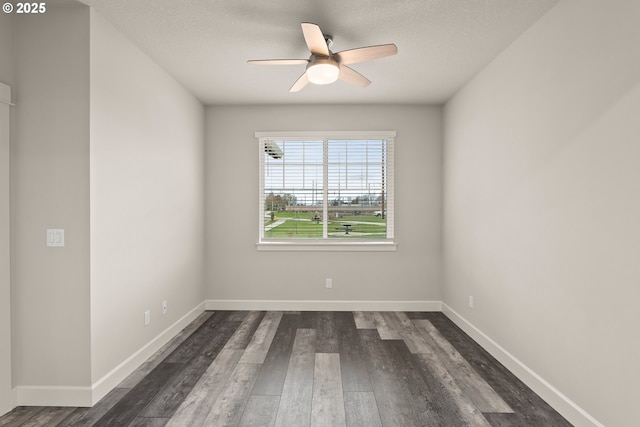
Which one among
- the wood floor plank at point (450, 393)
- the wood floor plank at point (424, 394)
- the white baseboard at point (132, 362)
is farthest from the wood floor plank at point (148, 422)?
the wood floor plank at point (450, 393)

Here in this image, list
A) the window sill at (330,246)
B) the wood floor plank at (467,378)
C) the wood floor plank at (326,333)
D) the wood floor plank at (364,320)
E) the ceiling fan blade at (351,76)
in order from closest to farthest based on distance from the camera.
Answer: the wood floor plank at (467,378), the ceiling fan blade at (351,76), the wood floor plank at (326,333), the wood floor plank at (364,320), the window sill at (330,246)

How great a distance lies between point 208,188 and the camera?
4.60 meters

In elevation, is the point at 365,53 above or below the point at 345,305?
above

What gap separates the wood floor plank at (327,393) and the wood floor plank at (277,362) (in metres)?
0.27

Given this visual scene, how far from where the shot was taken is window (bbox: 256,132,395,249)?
4598 millimetres

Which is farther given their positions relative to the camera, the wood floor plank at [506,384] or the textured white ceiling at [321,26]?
the textured white ceiling at [321,26]

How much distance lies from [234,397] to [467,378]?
1764 mm

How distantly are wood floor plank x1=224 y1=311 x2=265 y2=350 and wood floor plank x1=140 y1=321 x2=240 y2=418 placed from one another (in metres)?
0.07

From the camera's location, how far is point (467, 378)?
2.71 metres

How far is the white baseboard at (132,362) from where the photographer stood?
2415 millimetres

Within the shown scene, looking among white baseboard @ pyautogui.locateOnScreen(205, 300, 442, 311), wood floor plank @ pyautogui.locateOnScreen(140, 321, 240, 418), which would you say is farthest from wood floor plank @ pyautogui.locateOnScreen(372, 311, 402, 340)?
wood floor plank @ pyautogui.locateOnScreen(140, 321, 240, 418)

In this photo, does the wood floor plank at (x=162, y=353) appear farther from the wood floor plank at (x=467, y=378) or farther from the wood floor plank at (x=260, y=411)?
the wood floor plank at (x=467, y=378)

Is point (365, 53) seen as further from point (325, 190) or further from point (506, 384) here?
point (506, 384)

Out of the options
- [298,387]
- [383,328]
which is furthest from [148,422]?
[383,328]
